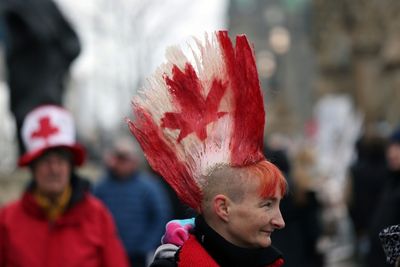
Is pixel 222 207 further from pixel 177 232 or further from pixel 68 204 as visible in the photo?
pixel 68 204

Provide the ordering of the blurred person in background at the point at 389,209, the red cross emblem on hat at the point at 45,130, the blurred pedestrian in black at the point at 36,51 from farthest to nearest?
the blurred pedestrian in black at the point at 36,51, the blurred person in background at the point at 389,209, the red cross emblem on hat at the point at 45,130

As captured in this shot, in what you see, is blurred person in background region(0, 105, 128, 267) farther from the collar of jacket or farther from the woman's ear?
the woman's ear

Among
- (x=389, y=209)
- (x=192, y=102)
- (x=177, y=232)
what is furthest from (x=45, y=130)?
(x=192, y=102)

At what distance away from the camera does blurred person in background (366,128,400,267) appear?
797 centimetres

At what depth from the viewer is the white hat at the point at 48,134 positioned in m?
6.51

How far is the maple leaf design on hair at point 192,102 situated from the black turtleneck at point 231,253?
1.11 ft

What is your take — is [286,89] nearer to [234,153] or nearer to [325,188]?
[325,188]

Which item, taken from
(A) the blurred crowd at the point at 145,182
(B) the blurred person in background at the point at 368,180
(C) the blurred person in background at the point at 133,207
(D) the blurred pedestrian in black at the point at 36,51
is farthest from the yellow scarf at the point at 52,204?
(B) the blurred person in background at the point at 368,180

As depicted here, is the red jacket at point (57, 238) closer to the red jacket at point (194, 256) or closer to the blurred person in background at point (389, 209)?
the blurred person in background at point (389, 209)

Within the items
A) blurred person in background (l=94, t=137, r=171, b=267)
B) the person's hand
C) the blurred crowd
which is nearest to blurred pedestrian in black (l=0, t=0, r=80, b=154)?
the blurred crowd

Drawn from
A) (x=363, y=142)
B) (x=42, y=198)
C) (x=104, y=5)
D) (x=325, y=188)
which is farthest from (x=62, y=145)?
(x=104, y=5)

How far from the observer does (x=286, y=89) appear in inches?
3797

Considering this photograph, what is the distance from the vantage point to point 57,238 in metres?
6.39

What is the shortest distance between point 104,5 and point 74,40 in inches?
1049
